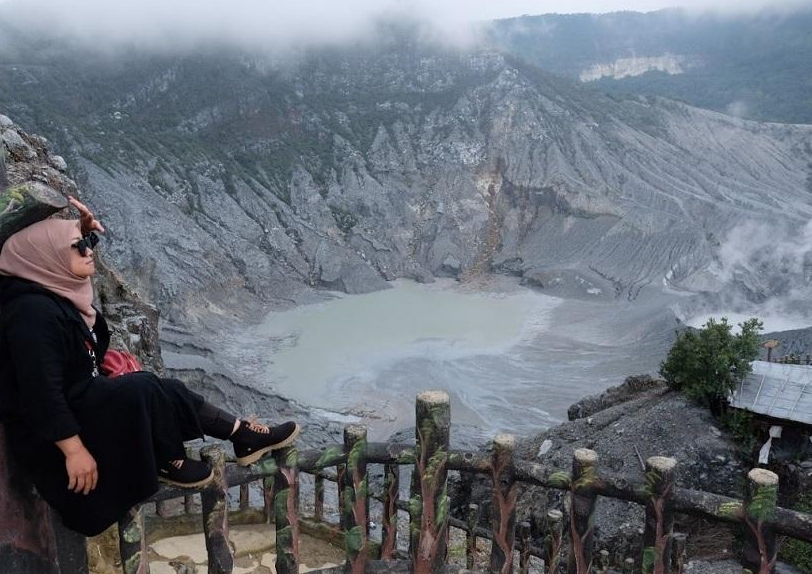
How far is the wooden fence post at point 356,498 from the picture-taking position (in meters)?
3.38

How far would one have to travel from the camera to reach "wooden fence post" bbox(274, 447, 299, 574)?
3.28 meters

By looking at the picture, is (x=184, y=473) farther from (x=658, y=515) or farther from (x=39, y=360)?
(x=658, y=515)

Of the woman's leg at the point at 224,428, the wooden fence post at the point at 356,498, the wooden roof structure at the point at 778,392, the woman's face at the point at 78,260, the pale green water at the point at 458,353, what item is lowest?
the pale green water at the point at 458,353

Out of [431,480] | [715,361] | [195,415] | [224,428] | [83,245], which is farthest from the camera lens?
[715,361]

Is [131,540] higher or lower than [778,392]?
higher

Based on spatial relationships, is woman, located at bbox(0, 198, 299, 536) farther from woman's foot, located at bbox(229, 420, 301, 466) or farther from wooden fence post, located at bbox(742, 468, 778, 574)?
wooden fence post, located at bbox(742, 468, 778, 574)

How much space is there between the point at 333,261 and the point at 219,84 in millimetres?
19963

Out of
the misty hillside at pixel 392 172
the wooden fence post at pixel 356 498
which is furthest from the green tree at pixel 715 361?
the misty hillside at pixel 392 172

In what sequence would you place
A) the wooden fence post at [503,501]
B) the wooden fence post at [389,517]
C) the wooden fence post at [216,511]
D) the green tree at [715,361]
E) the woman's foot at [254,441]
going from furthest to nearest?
the green tree at [715,361] → the wooden fence post at [389,517] → the wooden fence post at [503,501] → the woman's foot at [254,441] → the wooden fence post at [216,511]

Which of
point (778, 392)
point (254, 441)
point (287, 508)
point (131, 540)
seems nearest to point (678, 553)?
point (287, 508)

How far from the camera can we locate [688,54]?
408 ft

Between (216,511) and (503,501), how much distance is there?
4.44 feet

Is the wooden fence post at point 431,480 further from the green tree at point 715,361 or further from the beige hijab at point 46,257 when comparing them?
the green tree at point 715,361

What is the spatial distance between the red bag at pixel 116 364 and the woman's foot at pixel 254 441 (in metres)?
0.55
